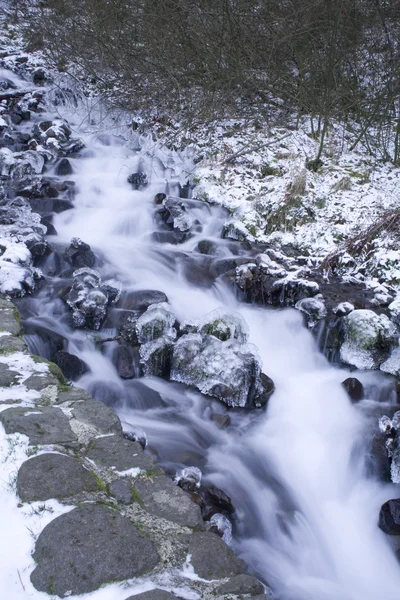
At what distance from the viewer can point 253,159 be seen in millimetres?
9102

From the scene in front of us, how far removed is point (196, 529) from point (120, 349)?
3013mm

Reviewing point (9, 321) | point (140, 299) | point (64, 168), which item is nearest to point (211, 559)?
point (9, 321)

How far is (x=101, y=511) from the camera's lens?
2359mm

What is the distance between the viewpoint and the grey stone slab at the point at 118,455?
2803 millimetres

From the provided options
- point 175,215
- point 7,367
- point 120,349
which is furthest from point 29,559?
point 175,215

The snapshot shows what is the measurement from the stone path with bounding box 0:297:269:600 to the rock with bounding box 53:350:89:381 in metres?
1.46

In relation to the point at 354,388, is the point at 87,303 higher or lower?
higher

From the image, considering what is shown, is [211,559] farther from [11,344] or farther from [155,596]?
[11,344]

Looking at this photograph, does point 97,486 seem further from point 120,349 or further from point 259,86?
point 259,86

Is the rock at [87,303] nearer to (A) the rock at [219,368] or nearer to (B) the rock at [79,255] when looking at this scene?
(B) the rock at [79,255]

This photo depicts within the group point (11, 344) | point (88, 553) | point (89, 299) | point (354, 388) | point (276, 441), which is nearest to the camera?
point (88, 553)

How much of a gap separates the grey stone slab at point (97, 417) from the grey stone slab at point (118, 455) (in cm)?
12

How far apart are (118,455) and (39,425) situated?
1.68ft

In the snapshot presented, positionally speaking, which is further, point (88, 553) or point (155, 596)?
point (88, 553)
